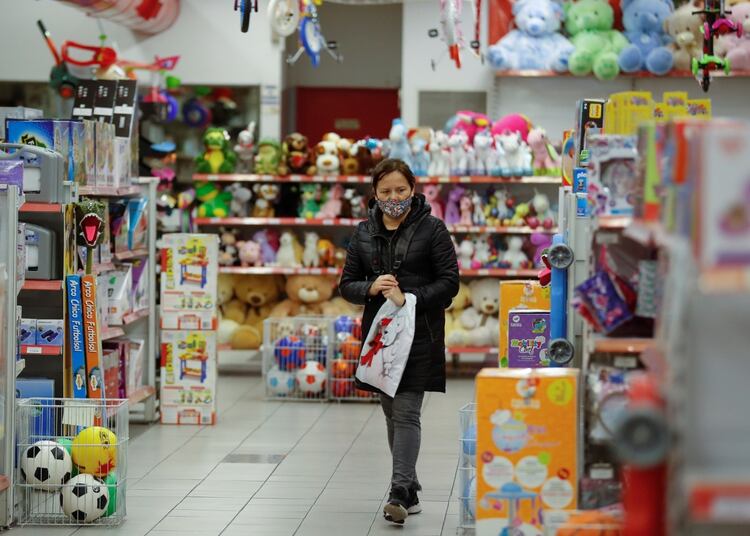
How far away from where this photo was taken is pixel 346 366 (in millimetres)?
8977

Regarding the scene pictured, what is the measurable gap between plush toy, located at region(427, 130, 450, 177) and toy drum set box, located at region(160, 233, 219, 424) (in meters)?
2.71

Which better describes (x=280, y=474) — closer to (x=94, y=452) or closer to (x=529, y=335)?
(x=94, y=452)

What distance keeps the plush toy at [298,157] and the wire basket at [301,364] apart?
5.89ft

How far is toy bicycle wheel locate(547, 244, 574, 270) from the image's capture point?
4641mm

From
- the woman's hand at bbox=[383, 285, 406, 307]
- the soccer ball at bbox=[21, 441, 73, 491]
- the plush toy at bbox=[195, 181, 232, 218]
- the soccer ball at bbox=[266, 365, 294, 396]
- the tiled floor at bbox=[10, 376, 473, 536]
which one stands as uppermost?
the plush toy at bbox=[195, 181, 232, 218]

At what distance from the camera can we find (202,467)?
6.72 m

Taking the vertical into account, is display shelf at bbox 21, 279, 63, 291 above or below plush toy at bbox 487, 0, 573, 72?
below

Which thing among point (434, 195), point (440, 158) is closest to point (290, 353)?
point (434, 195)

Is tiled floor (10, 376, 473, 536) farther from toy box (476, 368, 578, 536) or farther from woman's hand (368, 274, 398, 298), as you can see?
toy box (476, 368, 578, 536)

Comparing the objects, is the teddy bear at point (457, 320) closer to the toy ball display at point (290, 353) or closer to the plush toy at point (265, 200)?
the toy ball display at point (290, 353)

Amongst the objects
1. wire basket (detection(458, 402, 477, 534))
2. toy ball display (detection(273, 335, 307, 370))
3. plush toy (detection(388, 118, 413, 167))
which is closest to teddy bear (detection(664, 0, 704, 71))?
plush toy (detection(388, 118, 413, 167))

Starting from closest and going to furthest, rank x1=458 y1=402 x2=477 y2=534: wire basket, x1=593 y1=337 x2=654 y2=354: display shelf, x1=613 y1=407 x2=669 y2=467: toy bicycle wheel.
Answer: x1=613 y1=407 x2=669 y2=467: toy bicycle wheel < x1=593 y1=337 x2=654 y2=354: display shelf < x1=458 y1=402 x2=477 y2=534: wire basket

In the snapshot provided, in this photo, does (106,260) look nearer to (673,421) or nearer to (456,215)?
(456,215)

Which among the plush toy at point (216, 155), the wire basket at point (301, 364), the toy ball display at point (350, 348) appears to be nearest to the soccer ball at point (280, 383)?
the wire basket at point (301, 364)
